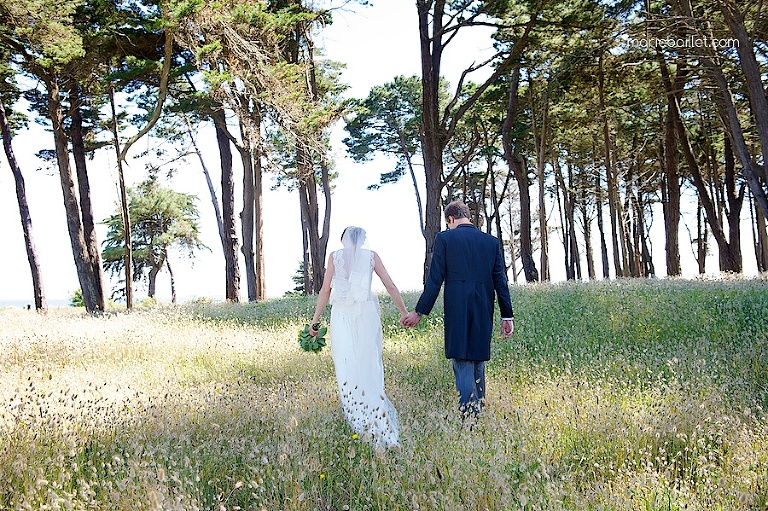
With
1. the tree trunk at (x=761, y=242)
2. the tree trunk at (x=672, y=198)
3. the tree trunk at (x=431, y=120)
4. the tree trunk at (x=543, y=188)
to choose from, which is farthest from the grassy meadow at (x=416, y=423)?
the tree trunk at (x=761, y=242)

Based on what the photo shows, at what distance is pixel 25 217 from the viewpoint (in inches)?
902

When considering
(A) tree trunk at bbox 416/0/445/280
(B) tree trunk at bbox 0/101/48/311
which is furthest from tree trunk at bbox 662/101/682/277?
(B) tree trunk at bbox 0/101/48/311

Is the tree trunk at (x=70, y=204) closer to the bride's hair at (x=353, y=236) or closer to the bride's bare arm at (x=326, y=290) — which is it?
the bride's bare arm at (x=326, y=290)

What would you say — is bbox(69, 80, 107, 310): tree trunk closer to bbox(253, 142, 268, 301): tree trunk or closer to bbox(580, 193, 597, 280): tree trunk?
bbox(253, 142, 268, 301): tree trunk

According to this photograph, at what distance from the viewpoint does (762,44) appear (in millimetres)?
19000

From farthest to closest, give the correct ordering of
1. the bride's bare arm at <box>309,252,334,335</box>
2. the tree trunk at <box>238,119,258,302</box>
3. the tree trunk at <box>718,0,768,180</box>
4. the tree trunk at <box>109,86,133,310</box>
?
the tree trunk at <box>109,86,133,310</box> < the tree trunk at <box>238,119,258,302</box> < the tree trunk at <box>718,0,768,180</box> < the bride's bare arm at <box>309,252,334,335</box>

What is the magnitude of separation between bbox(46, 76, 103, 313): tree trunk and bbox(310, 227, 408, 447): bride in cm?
1568

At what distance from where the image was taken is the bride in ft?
21.0

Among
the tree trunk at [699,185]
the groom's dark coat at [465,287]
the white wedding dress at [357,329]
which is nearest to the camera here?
the groom's dark coat at [465,287]

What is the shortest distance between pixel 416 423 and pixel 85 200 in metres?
18.6

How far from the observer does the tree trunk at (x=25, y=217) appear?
22.0 metres

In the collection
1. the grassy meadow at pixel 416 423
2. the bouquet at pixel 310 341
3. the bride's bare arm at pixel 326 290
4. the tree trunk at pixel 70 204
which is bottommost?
the grassy meadow at pixel 416 423

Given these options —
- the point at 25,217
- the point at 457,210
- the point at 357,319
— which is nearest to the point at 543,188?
the point at 457,210

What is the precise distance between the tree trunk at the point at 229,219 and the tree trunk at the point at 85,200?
408 cm
